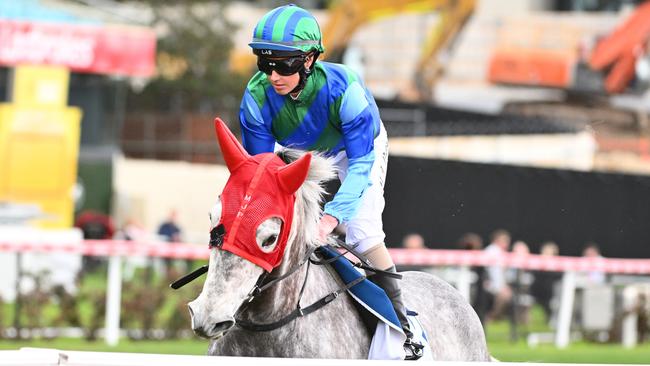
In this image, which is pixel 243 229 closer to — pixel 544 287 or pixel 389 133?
pixel 544 287

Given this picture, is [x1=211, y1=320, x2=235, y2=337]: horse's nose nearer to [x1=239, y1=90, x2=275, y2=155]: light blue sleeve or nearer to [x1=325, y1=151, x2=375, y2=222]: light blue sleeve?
[x1=325, y1=151, x2=375, y2=222]: light blue sleeve

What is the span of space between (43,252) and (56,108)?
14.0m

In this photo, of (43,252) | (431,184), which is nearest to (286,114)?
(43,252)

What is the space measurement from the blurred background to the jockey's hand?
7.41 m

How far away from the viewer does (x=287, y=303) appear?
16.9 ft

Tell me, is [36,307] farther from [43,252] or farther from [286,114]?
[286,114]

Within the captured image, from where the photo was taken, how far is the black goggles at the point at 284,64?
5223mm

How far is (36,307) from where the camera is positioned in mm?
13680

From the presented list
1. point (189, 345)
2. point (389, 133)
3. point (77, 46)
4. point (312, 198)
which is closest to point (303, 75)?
point (312, 198)

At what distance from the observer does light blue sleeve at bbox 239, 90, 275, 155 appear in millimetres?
5410

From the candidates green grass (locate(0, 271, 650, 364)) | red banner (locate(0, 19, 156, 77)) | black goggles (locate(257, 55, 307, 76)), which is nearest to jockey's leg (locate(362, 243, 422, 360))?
black goggles (locate(257, 55, 307, 76))

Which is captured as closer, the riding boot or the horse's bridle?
the horse's bridle

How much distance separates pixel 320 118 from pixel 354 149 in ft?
0.61

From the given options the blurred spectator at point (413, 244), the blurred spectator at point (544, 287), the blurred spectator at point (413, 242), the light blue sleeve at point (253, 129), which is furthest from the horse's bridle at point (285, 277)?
the blurred spectator at point (544, 287)
